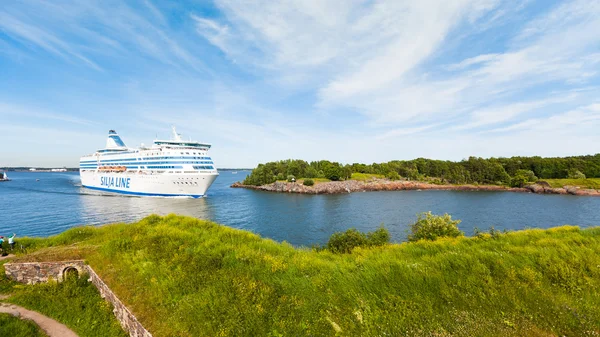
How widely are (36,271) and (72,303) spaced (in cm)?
444

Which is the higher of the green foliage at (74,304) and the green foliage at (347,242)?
the green foliage at (347,242)

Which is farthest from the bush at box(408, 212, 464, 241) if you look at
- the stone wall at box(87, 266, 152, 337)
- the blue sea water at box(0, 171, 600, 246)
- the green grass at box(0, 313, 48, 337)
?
the green grass at box(0, 313, 48, 337)

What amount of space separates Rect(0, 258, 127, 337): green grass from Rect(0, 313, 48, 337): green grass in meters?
0.30

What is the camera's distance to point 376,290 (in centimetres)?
913

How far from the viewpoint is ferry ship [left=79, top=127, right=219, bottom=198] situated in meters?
63.4

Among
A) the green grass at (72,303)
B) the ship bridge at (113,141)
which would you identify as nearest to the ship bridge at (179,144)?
the ship bridge at (113,141)

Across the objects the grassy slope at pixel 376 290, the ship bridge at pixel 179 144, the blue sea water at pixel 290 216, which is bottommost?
the blue sea water at pixel 290 216

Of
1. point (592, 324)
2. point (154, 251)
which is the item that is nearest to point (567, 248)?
point (592, 324)

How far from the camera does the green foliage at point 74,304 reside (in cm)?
1183

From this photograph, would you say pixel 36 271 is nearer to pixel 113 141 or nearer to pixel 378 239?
pixel 378 239

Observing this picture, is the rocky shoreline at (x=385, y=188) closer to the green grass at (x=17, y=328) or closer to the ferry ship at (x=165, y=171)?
the ferry ship at (x=165, y=171)

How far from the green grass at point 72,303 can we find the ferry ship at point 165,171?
49017 mm

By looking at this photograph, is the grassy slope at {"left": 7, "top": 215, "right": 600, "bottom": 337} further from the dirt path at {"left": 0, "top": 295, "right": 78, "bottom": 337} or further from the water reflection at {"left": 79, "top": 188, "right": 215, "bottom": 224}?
the water reflection at {"left": 79, "top": 188, "right": 215, "bottom": 224}

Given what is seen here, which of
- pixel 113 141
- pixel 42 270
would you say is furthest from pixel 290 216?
pixel 113 141
